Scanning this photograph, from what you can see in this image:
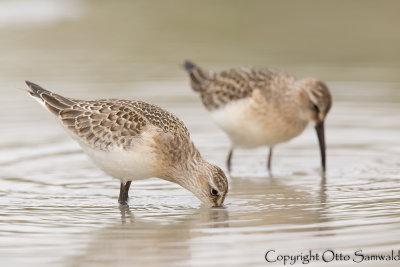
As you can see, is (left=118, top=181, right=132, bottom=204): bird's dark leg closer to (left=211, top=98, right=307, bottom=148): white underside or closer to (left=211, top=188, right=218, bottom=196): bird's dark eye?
(left=211, top=188, right=218, bottom=196): bird's dark eye

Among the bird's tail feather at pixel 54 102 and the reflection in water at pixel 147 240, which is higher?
the bird's tail feather at pixel 54 102

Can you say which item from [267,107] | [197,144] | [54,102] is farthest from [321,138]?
[54,102]

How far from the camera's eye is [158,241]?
9320 mm

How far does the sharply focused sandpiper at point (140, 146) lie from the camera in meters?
10.8

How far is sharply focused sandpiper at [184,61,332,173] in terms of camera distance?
13.6 m

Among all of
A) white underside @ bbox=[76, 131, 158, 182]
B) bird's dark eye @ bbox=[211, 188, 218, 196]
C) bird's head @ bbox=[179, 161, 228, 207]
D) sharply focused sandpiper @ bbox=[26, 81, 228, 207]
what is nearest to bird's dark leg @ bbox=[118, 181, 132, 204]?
sharply focused sandpiper @ bbox=[26, 81, 228, 207]

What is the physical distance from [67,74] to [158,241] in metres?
11.2

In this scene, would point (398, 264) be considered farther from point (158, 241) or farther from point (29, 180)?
point (29, 180)

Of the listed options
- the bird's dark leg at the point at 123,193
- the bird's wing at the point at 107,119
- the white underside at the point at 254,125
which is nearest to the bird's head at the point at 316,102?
the white underside at the point at 254,125

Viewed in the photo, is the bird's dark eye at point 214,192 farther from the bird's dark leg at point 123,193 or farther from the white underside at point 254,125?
the white underside at point 254,125

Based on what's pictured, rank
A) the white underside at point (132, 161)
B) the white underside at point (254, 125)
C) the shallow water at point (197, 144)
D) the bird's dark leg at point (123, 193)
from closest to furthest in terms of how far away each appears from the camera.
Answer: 1. the shallow water at point (197, 144)
2. the white underside at point (132, 161)
3. the bird's dark leg at point (123, 193)
4. the white underside at point (254, 125)

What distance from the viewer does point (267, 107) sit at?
44.7ft

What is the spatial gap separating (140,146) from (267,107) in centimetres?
343

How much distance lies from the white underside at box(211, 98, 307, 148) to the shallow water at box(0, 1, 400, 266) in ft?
1.67
